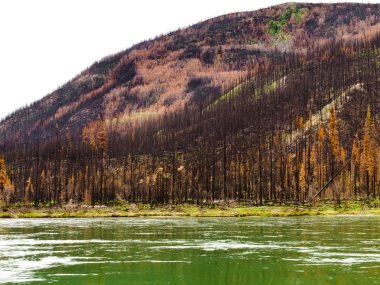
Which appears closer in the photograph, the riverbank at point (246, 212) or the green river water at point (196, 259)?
the green river water at point (196, 259)

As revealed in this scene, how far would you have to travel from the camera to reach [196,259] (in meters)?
30.3

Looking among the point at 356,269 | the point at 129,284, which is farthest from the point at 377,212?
the point at 129,284

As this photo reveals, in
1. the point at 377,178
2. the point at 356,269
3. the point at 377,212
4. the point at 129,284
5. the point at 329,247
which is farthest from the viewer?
the point at 377,178

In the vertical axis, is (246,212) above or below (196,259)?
below

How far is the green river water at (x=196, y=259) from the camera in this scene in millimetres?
24094

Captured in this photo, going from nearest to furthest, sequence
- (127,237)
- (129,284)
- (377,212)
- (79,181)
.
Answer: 1. (129,284)
2. (127,237)
3. (377,212)
4. (79,181)

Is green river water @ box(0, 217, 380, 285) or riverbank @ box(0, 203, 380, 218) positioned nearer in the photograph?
green river water @ box(0, 217, 380, 285)

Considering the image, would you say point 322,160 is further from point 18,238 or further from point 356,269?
point 356,269

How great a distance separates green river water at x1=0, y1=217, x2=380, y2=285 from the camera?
24094 millimetres

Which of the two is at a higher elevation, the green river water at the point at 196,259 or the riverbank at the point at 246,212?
the green river water at the point at 196,259

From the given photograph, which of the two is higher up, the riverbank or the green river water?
the green river water

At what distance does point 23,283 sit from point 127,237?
22973 millimetres

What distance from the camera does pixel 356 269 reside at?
84.4ft

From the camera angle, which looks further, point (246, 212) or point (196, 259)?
point (246, 212)
